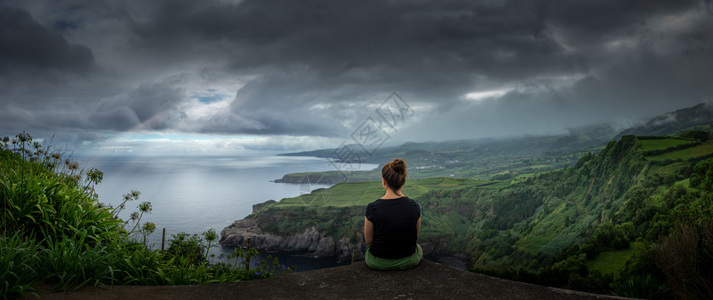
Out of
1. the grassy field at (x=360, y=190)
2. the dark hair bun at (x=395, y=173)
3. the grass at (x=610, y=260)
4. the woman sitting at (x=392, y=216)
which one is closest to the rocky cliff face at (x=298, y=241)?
the grassy field at (x=360, y=190)

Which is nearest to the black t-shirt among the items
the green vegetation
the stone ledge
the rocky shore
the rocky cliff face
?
the stone ledge

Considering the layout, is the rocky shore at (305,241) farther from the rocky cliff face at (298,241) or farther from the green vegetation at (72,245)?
the green vegetation at (72,245)

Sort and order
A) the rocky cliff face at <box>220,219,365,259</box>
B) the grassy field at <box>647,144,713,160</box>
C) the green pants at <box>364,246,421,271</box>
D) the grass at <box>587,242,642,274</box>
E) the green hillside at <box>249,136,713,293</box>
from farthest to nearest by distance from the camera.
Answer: the rocky cliff face at <box>220,219,365,259</box> < the grassy field at <box>647,144,713,160</box> < the green hillside at <box>249,136,713,293</box> < the grass at <box>587,242,642,274</box> < the green pants at <box>364,246,421,271</box>

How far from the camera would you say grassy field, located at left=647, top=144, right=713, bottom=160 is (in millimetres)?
27683

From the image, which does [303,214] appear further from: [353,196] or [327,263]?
[327,263]

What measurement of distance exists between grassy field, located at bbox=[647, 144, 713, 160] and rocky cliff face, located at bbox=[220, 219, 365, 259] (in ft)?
134

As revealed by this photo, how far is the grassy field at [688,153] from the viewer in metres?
27.7

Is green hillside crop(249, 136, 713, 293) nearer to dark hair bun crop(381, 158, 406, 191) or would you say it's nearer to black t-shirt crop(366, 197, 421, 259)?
black t-shirt crop(366, 197, 421, 259)

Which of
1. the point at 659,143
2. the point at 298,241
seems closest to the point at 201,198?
the point at 298,241

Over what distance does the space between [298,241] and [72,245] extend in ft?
216

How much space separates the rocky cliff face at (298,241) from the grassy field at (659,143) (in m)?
40.7

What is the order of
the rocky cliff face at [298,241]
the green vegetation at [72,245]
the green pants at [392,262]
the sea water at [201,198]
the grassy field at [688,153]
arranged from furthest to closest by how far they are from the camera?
the rocky cliff face at [298,241] → the sea water at [201,198] → the grassy field at [688,153] → the green pants at [392,262] → the green vegetation at [72,245]

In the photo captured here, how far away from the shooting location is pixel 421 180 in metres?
84.1

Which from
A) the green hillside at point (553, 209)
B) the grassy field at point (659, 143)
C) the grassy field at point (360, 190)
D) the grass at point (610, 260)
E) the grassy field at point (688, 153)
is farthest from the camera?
the grassy field at point (360, 190)
